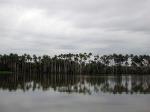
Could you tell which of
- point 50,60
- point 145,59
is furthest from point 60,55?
point 145,59

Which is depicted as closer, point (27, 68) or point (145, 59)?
point (27, 68)

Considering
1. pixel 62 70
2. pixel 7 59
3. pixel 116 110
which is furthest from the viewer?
pixel 62 70

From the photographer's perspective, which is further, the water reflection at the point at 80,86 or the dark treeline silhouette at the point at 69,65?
the dark treeline silhouette at the point at 69,65

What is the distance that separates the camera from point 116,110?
26875 millimetres

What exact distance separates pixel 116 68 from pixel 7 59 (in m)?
59.0

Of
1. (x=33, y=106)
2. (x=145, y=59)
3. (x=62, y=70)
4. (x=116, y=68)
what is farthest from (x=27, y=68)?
(x=33, y=106)

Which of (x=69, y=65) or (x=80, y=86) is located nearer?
(x=80, y=86)

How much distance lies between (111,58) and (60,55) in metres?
31.1

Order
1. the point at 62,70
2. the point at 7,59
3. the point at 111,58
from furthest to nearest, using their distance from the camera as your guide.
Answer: the point at 111,58
the point at 62,70
the point at 7,59

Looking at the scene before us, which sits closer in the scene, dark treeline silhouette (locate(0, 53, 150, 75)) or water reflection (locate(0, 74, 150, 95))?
water reflection (locate(0, 74, 150, 95))

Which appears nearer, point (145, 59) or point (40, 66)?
point (40, 66)

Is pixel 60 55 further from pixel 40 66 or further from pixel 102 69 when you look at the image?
pixel 102 69

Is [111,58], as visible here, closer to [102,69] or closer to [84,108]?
[102,69]

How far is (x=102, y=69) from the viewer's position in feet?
521
